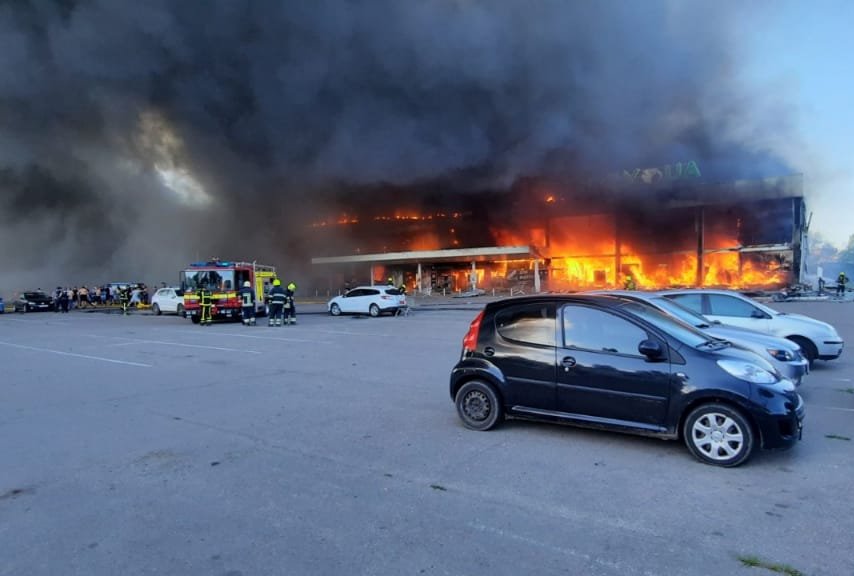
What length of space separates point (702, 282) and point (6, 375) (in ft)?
145

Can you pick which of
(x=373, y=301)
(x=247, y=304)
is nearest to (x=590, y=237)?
(x=373, y=301)

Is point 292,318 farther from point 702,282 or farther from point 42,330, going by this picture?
point 702,282

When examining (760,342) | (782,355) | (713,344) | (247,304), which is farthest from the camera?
(247,304)

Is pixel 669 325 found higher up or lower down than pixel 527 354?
higher up

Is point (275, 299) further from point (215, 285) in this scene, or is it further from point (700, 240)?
point (700, 240)

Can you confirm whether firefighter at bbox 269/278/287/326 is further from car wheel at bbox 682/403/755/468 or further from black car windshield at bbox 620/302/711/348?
car wheel at bbox 682/403/755/468

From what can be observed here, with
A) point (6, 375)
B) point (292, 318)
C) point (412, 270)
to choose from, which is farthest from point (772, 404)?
point (412, 270)

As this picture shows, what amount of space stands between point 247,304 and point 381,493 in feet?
49.2

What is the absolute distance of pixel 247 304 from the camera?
17281 millimetres

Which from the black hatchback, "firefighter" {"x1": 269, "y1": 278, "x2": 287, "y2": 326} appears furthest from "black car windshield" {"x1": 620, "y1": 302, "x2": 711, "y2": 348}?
"firefighter" {"x1": 269, "y1": 278, "x2": 287, "y2": 326}

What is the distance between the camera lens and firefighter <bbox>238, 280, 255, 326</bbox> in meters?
17.0

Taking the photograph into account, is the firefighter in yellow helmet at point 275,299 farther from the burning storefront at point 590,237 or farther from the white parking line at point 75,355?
the burning storefront at point 590,237

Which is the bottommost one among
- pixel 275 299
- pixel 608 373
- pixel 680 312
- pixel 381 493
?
pixel 381 493

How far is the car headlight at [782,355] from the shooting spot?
5.94 meters
